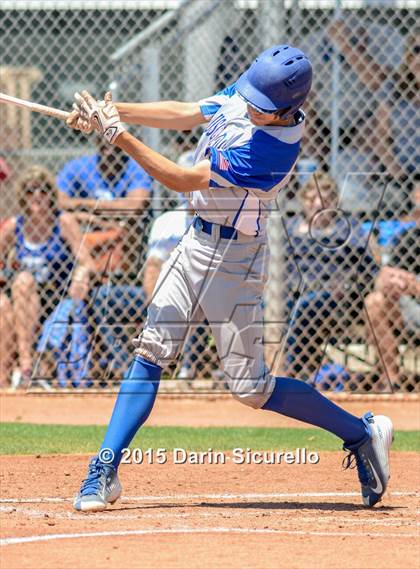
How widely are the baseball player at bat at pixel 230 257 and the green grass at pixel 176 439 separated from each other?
163cm

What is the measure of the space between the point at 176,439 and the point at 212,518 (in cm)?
223

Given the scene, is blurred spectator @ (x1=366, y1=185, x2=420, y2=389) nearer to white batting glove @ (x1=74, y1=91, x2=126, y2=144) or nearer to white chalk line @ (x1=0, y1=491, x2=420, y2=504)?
white chalk line @ (x1=0, y1=491, x2=420, y2=504)

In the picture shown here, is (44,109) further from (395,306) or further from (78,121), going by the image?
(395,306)

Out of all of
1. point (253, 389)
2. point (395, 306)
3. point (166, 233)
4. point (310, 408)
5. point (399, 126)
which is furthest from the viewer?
point (399, 126)

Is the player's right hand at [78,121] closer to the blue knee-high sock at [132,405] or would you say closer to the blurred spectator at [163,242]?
the blue knee-high sock at [132,405]

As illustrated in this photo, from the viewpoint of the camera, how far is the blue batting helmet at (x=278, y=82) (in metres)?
4.33

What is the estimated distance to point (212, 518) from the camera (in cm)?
432

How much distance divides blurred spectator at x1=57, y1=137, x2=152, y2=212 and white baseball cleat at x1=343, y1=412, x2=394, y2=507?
13.0 feet

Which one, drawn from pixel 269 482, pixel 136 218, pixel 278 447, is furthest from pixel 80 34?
pixel 269 482

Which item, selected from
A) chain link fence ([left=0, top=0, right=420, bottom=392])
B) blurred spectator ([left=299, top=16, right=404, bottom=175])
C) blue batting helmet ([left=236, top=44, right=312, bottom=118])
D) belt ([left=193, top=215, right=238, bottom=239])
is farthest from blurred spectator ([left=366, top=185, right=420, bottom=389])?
blue batting helmet ([left=236, top=44, right=312, bottom=118])

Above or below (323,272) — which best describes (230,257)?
above

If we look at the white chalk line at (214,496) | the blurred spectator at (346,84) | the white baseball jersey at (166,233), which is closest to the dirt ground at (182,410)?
the white baseball jersey at (166,233)

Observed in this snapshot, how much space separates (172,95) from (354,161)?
1.82 meters

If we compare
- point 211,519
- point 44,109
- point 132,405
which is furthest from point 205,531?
point 44,109
